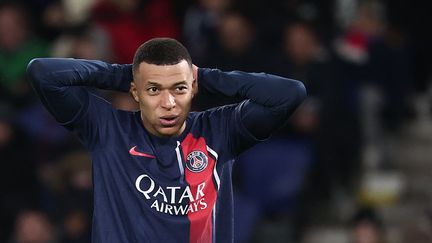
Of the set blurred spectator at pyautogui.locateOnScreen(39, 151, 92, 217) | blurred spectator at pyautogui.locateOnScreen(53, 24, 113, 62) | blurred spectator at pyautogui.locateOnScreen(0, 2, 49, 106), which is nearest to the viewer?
blurred spectator at pyautogui.locateOnScreen(39, 151, 92, 217)

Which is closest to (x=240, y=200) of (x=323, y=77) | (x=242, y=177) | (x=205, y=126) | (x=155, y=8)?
(x=242, y=177)

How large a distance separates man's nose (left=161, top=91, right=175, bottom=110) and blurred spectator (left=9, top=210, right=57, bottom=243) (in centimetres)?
418

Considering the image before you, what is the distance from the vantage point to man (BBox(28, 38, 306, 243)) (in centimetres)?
453

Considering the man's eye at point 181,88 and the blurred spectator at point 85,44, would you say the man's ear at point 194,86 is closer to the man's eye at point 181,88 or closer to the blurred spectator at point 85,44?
the man's eye at point 181,88

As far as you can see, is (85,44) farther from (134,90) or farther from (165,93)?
(165,93)

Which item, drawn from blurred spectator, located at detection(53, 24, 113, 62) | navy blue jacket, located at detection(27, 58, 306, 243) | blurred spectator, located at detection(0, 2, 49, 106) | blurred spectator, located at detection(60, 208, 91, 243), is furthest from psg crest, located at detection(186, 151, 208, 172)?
blurred spectator, located at detection(0, 2, 49, 106)

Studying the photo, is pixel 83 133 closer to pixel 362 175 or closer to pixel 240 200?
pixel 240 200

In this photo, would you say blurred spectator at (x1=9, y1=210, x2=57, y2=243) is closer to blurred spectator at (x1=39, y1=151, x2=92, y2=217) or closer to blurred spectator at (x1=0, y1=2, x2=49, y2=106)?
blurred spectator at (x1=39, y1=151, x2=92, y2=217)

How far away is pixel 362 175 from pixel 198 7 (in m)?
2.04

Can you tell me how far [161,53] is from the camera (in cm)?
451

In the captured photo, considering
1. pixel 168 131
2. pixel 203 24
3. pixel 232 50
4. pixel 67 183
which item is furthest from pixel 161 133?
pixel 203 24

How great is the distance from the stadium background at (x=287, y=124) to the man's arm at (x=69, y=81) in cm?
384

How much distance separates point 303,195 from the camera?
9.03 metres

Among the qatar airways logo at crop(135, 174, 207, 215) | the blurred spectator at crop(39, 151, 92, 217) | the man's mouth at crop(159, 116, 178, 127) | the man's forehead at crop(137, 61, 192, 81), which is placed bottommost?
the blurred spectator at crop(39, 151, 92, 217)
